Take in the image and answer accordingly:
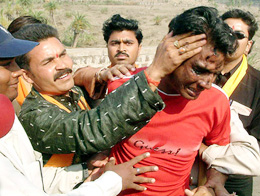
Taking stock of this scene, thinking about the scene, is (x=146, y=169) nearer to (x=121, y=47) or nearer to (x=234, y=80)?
(x=234, y=80)

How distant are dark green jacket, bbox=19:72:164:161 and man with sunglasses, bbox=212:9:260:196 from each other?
4.88 feet

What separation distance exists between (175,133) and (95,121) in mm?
563

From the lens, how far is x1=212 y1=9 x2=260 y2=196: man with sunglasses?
2582 millimetres

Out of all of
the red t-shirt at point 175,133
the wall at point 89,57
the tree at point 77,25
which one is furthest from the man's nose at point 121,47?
the tree at point 77,25

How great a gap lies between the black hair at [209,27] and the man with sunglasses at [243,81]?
106 centimetres

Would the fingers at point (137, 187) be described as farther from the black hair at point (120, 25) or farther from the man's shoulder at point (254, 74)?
the black hair at point (120, 25)

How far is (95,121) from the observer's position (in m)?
1.44

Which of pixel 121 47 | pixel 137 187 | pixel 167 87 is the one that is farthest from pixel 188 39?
pixel 121 47

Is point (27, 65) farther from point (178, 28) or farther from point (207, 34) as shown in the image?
point (207, 34)

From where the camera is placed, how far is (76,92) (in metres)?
2.12

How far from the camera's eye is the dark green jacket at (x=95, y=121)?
137cm

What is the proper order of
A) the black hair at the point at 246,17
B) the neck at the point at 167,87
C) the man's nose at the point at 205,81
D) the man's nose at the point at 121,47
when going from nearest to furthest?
1. the man's nose at the point at 205,81
2. the neck at the point at 167,87
3. the black hair at the point at 246,17
4. the man's nose at the point at 121,47

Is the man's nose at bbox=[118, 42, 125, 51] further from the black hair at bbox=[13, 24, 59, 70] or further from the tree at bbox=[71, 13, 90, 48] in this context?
the tree at bbox=[71, 13, 90, 48]

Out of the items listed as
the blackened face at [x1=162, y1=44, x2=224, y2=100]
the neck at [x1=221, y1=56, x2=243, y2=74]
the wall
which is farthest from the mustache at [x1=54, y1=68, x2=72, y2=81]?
the wall
